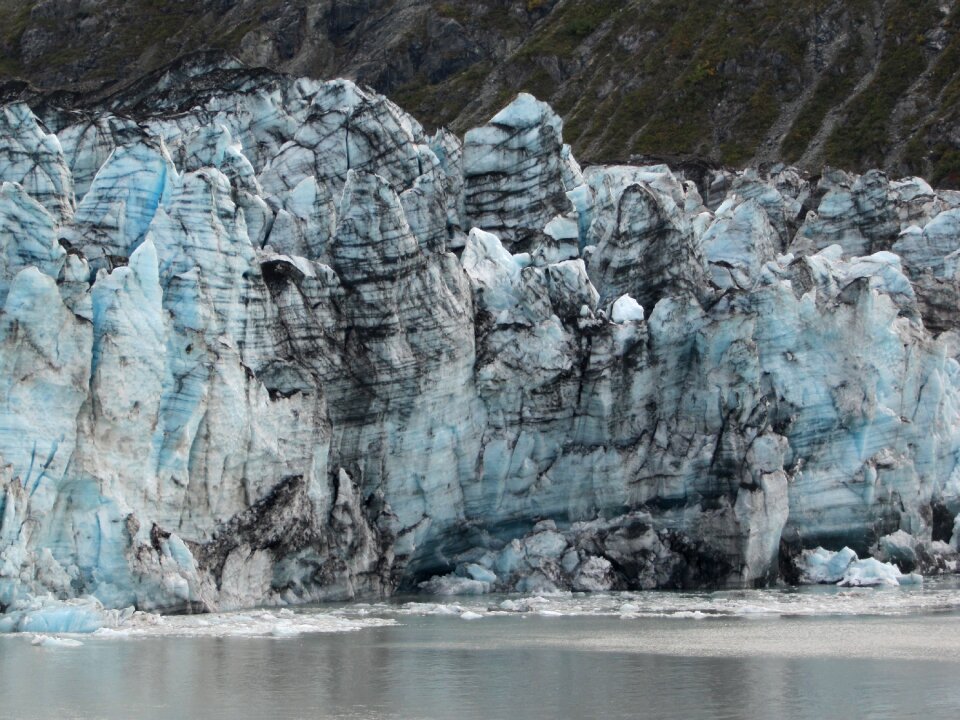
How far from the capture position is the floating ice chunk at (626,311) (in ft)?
104

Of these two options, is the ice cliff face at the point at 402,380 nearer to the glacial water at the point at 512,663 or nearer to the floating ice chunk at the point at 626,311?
the floating ice chunk at the point at 626,311

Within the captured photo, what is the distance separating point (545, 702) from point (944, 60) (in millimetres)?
84458

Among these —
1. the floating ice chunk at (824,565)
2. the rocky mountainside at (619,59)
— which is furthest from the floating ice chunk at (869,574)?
the rocky mountainside at (619,59)

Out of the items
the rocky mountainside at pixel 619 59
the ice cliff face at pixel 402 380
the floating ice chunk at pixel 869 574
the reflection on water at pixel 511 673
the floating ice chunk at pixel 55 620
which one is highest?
the rocky mountainside at pixel 619 59

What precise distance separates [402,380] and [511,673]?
11506 mm

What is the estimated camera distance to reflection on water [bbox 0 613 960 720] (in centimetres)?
1616

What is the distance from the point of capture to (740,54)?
100m

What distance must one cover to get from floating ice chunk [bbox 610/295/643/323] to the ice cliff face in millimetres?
79

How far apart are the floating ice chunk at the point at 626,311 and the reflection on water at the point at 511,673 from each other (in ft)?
30.6

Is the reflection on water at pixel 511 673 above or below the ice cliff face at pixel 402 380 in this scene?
below

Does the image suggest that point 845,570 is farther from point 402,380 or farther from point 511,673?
point 511,673

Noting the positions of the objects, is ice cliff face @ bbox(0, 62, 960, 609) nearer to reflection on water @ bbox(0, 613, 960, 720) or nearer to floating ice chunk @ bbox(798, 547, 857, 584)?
floating ice chunk @ bbox(798, 547, 857, 584)

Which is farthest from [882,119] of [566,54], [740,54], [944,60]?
[566,54]

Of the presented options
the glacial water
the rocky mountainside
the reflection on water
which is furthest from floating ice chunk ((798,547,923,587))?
the rocky mountainside
